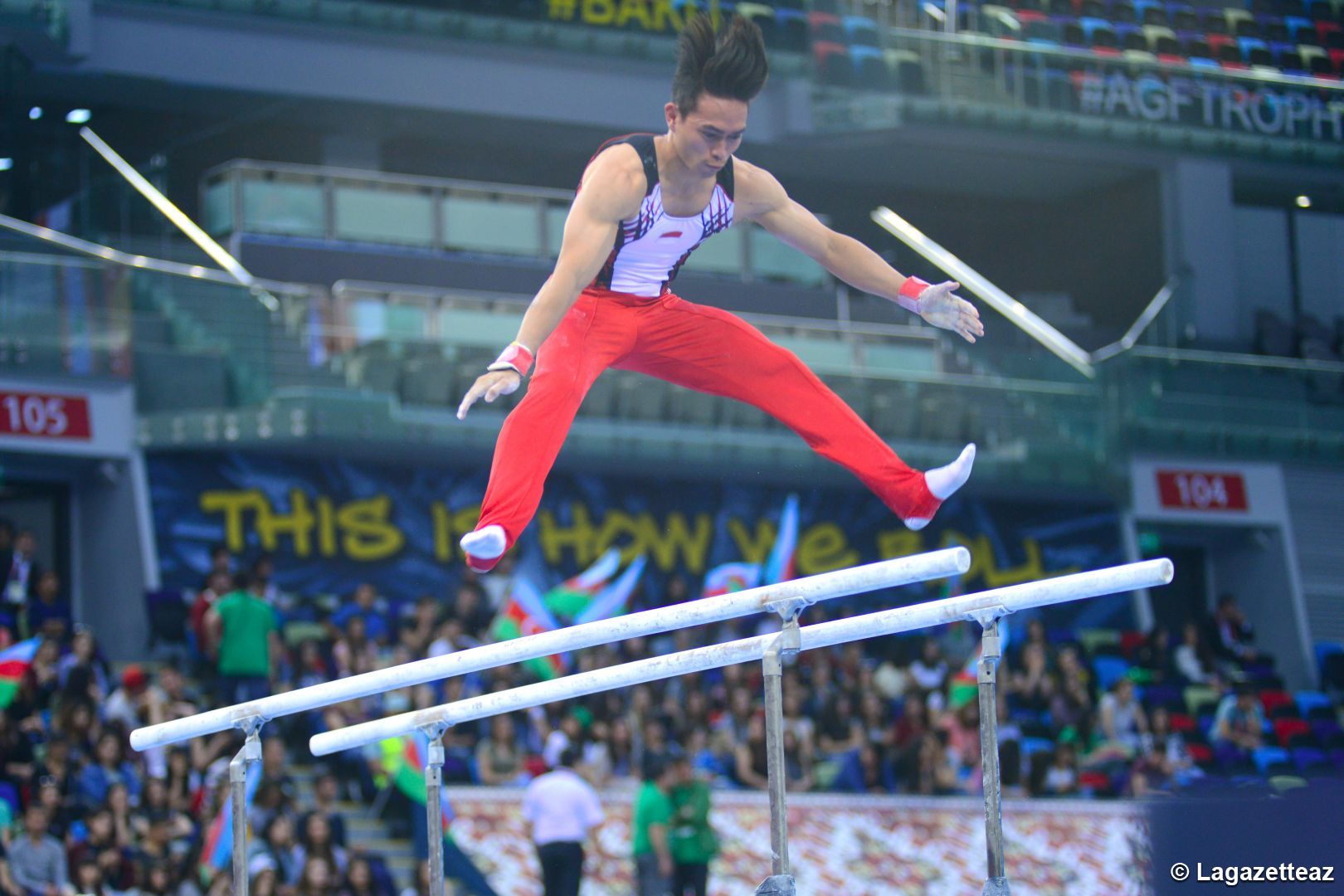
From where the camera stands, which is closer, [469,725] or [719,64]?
[719,64]

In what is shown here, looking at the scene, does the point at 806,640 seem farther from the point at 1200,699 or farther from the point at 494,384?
the point at 1200,699

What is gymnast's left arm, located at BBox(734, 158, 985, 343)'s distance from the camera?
4.56 metres

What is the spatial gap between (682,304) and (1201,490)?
Result: 38.2ft

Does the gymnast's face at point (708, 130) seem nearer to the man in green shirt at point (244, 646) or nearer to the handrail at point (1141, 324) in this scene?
the man in green shirt at point (244, 646)

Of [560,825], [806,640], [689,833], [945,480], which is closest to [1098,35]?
[689,833]

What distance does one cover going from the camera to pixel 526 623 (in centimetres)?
1052

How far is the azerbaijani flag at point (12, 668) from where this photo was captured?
9062 millimetres

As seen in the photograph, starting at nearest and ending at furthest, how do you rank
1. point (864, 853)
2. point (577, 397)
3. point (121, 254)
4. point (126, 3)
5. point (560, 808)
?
point (577, 397) → point (560, 808) → point (864, 853) → point (121, 254) → point (126, 3)

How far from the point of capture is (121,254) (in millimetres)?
12125

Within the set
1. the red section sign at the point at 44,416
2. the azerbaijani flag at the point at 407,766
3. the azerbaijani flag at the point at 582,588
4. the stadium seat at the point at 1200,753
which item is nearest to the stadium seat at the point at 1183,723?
the stadium seat at the point at 1200,753

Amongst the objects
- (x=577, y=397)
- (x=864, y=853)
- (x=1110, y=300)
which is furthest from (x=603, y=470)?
(x=577, y=397)

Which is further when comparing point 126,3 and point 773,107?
point 773,107

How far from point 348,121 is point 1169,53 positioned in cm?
720

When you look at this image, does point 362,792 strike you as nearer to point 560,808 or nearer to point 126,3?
point 560,808
